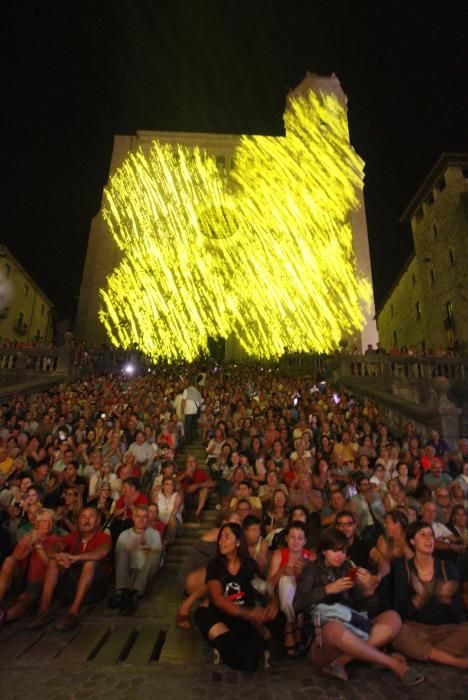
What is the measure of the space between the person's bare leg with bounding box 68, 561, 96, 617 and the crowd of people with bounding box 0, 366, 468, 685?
13 millimetres

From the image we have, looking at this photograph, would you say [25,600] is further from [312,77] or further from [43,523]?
[312,77]

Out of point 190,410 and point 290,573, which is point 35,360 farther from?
point 290,573

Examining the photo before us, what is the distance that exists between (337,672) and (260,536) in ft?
4.93

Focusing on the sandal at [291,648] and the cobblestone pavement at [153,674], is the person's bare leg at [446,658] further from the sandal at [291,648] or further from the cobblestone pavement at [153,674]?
the sandal at [291,648]

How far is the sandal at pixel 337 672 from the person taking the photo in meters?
3.43

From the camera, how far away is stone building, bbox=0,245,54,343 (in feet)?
98.6

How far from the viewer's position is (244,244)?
2967cm

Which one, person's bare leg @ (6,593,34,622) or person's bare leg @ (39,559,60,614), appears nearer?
person's bare leg @ (6,593,34,622)

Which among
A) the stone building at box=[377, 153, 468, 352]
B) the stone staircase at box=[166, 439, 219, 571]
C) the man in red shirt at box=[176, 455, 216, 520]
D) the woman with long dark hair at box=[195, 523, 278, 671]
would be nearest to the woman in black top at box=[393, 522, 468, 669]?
the woman with long dark hair at box=[195, 523, 278, 671]

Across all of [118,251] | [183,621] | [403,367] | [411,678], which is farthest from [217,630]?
[118,251]

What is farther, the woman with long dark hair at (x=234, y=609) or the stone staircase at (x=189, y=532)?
the stone staircase at (x=189, y=532)

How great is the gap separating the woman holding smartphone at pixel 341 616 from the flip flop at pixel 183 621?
4.09 feet

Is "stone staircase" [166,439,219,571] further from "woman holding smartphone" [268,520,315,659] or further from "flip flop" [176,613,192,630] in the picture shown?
"woman holding smartphone" [268,520,315,659]

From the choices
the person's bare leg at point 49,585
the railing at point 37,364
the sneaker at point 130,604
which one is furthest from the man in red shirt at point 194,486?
the railing at point 37,364
